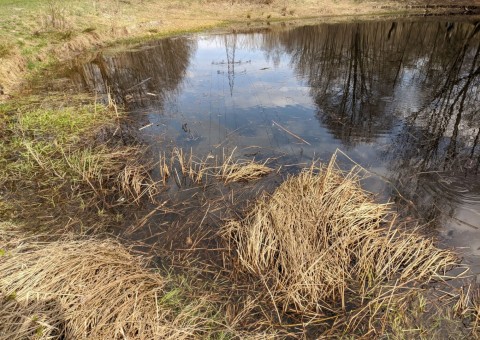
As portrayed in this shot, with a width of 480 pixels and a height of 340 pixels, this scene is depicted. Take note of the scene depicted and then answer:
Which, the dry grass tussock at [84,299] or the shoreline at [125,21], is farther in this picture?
the shoreline at [125,21]

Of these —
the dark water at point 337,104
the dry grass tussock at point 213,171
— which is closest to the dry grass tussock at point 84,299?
the dry grass tussock at point 213,171

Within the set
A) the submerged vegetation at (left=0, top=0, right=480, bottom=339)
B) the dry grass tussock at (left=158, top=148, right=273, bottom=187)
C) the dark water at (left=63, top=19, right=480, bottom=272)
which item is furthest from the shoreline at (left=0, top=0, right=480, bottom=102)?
the dry grass tussock at (left=158, top=148, right=273, bottom=187)

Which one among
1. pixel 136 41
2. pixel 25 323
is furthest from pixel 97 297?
pixel 136 41

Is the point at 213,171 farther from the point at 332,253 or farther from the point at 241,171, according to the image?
the point at 332,253

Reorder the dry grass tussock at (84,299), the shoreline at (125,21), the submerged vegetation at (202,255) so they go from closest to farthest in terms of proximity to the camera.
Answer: the dry grass tussock at (84,299) → the submerged vegetation at (202,255) → the shoreline at (125,21)

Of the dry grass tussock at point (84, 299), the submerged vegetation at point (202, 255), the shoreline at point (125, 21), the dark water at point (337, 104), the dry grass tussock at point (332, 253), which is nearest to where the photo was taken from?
the dry grass tussock at point (84, 299)

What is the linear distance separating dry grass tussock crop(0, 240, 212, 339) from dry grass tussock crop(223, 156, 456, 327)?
4.17ft

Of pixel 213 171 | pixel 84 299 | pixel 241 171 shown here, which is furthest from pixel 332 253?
pixel 213 171

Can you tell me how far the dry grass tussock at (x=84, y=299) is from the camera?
10.2 ft

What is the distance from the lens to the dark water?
263 inches

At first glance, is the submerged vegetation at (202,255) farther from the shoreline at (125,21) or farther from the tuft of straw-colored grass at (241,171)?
the shoreline at (125,21)

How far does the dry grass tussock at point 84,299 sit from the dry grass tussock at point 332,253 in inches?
50.0

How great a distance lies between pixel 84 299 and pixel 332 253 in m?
3.33

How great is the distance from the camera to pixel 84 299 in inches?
133
